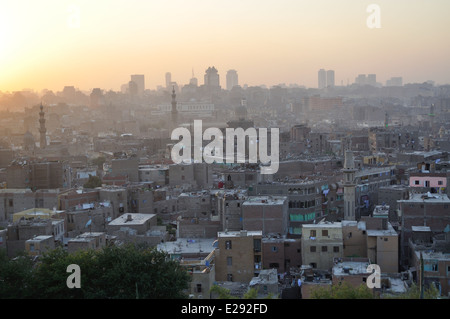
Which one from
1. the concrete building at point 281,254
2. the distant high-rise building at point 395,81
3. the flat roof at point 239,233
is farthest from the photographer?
the distant high-rise building at point 395,81

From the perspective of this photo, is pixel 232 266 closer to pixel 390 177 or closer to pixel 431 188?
pixel 431 188

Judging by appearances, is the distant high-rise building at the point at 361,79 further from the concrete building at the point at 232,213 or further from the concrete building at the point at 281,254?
the concrete building at the point at 281,254

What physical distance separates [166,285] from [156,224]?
18.1 ft

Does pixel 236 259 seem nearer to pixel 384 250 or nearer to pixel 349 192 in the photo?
pixel 384 250

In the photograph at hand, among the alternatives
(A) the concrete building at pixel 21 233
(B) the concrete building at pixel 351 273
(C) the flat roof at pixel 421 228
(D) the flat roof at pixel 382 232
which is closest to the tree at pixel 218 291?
(B) the concrete building at pixel 351 273

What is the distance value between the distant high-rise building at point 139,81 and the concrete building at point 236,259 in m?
91.9

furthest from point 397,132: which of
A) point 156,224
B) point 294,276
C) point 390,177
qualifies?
point 294,276

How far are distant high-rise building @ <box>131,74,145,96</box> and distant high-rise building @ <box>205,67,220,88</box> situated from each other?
1375cm

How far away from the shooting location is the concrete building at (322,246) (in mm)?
11164

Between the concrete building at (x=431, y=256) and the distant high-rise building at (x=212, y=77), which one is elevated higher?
the distant high-rise building at (x=212, y=77)

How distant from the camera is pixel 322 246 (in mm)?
11219

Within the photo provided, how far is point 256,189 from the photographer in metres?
14.8

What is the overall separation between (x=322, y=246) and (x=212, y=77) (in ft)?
269

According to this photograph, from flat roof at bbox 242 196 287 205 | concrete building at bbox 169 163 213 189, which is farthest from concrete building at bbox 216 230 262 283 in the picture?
concrete building at bbox 169 163 213 189
